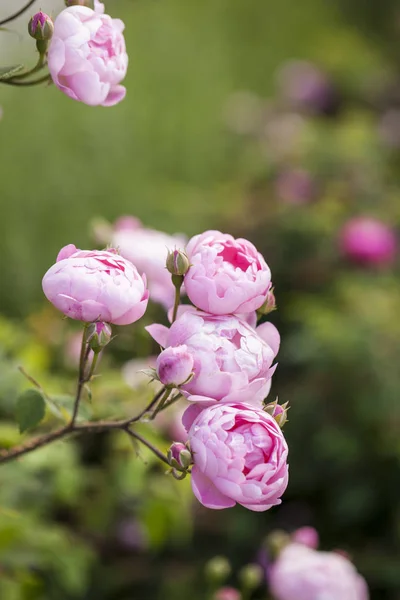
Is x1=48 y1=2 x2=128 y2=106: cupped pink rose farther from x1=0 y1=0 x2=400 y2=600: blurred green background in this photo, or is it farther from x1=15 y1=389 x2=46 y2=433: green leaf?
x1=0 y1=0 x2=400 y2=600: blurred green background

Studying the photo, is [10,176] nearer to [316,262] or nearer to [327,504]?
[316,262]

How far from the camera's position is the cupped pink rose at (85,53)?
0.53 m

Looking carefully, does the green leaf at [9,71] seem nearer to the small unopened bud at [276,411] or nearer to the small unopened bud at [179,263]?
the small unopened bud at [179,263]

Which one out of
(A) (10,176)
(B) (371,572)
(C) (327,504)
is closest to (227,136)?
(A) (10,176)

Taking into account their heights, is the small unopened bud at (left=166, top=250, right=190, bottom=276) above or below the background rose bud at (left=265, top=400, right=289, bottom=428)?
above

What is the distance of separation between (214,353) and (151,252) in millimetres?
369

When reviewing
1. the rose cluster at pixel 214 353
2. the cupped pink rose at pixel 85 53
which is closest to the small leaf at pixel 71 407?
the rose cluster at pixel 214 353

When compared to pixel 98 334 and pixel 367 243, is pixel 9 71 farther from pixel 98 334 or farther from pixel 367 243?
pixel 367 243

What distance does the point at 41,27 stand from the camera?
536mm

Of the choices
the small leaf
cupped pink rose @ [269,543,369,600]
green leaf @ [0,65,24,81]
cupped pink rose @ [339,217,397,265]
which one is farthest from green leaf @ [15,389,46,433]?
cupped pink rose @ [339,217,397,265]

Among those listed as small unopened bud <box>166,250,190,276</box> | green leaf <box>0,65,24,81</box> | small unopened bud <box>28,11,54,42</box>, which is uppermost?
small unopened bud <box>28,11,54,42</box>

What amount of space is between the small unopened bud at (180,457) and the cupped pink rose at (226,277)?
9cm

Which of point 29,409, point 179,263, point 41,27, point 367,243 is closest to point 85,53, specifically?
point 41,27

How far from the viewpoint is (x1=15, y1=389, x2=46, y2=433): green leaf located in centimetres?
59
